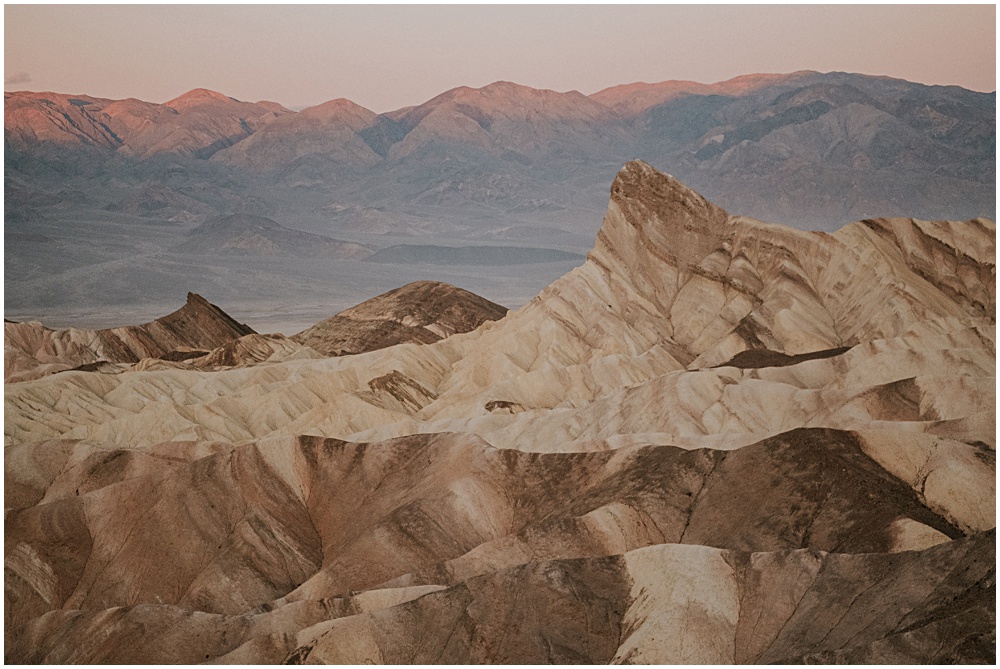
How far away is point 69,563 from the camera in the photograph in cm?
3800

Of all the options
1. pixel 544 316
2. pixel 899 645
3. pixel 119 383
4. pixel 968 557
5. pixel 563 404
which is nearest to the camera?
pixel 899 645

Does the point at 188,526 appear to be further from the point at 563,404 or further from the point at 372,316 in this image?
the point at 372,316

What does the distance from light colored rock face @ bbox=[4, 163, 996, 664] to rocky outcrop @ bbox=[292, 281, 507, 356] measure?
61.8 feet

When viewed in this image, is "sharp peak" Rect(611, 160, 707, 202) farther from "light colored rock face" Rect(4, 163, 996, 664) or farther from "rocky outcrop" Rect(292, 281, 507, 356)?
"rocky outcrop" Rect(292, 281, 507, 356)

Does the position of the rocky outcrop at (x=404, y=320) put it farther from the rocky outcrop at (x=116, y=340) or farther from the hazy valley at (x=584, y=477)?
the hazy valley at (x=584, y=477)

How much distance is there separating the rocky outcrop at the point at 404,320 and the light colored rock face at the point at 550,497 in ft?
61.8

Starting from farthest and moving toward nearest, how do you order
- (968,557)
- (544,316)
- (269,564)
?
(544,316) < (269,564) < (968,557)

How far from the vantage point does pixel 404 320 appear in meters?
88.0

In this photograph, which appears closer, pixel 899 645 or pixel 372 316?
pixel 899 645

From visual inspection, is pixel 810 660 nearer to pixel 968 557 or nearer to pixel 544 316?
pixel 968 557

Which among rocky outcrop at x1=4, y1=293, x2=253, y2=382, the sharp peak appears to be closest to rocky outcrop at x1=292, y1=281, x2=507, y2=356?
rocky outcrop at x1=4, y1=293, x2=253, y2=382

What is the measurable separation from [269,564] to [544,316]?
108 ft

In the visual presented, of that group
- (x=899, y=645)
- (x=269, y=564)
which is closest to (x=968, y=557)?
(x=899, y=645)

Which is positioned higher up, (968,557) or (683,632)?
(968,557)
